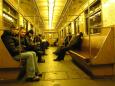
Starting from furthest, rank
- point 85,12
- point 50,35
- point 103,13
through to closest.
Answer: point 50,35
point 85,12
point 103,13

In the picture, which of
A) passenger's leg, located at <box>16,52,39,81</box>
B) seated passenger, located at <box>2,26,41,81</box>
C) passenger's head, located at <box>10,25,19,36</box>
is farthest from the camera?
passenger's head, located at <box>10,25,19,36</box>

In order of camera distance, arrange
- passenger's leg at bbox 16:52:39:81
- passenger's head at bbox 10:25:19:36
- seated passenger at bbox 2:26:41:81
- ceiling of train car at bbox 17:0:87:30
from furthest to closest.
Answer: ceiling of train car at bbox 17:0:87:30, passenger's head at bbox 10:25:19:36, passenger's leg at bbox 16:52:39:81, seated passenger at bbox 2:26:41:81

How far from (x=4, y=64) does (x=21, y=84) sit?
58 cm

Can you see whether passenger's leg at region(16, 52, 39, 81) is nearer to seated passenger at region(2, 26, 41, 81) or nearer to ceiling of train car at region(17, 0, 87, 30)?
seated passenger at region(2, 26, 41, 81)

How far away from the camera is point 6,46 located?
15.0 ft

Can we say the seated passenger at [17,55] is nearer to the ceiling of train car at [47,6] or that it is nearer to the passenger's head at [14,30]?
the passenger's head at [14,30]

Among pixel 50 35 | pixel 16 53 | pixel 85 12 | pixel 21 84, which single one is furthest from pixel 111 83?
pixel 50 35

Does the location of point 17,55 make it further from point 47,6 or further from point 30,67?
point 47,6

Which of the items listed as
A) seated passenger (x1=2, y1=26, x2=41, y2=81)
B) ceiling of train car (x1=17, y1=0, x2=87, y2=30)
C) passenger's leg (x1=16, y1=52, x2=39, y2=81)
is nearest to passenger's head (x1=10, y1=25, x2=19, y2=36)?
seated passenger (x1=2, y1=26, x2=41, y2=81)

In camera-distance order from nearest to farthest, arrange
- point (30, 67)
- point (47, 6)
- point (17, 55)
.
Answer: point (30, 67), point (17, 55), point (47, 6)

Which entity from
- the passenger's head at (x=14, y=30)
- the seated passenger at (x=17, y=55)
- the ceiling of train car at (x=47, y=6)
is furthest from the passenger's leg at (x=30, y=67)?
the ceiling of train car at (x=47, y=6)

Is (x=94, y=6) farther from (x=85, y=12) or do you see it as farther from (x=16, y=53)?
(x=16, y=53)

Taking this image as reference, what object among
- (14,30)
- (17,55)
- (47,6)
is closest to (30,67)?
(17,55)

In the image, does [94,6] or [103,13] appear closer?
[103,13]
